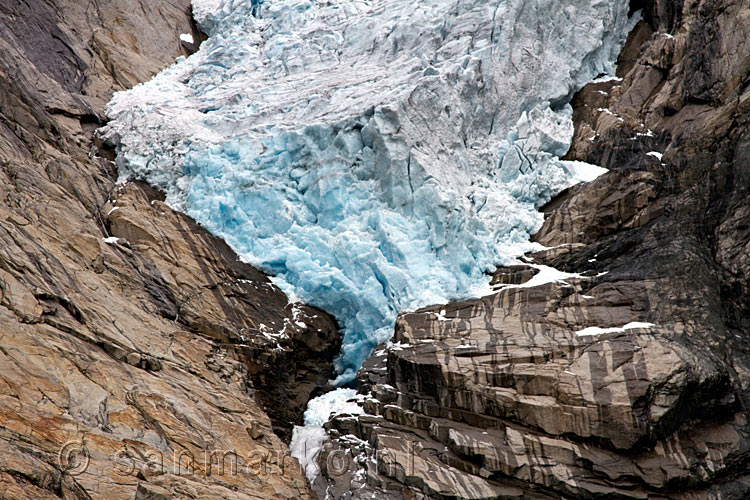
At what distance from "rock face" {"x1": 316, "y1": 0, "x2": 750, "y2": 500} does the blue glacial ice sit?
1.39 m

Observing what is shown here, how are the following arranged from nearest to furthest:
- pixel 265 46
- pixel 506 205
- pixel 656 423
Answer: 1. pixel 656 423
2. pixel 506 205
3. pixel 265 46

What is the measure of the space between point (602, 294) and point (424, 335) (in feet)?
13.1

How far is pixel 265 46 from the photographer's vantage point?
72.1 feet

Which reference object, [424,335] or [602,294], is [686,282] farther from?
[424,335]

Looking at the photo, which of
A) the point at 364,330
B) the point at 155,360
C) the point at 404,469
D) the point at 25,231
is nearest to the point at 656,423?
the point at 404,469

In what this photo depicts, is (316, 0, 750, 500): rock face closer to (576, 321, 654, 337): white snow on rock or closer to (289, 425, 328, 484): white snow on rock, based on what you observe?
(576, 321, 654, 337): white snow on rock

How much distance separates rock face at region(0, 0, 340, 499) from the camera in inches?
351
